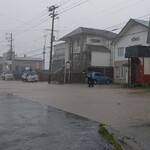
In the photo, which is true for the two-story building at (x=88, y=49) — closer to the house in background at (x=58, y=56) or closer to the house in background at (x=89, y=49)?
the house in background at (x=89, y=49)

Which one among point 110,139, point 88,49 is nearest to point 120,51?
point 88,49

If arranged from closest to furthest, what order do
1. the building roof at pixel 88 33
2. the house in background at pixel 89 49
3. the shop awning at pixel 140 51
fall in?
the shop awning at pixel 140 51 → the house in background at pixel 89 49 → the building roof at pixel 88 33

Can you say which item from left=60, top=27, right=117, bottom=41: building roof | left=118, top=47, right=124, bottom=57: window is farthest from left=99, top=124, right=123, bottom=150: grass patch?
left=60, top=27, right=117, bottom=41: building roof

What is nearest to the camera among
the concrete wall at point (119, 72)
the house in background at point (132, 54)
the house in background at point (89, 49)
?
the house in background at point (132, 54)

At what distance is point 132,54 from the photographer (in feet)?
132

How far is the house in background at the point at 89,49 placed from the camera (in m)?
61.0

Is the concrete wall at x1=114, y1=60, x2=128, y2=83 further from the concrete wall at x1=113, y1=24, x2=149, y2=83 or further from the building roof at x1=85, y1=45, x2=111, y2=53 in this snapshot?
the building roof at x1=85, y1=45, x2=111, y2=53

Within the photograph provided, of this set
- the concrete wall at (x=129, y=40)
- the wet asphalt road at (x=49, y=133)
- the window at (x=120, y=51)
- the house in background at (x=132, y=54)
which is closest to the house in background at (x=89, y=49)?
the concrete wall at (x=129, y=40)

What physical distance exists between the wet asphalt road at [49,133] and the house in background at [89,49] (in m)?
45.0

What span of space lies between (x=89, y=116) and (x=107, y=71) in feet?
153

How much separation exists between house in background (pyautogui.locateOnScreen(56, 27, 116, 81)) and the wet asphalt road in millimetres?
45041

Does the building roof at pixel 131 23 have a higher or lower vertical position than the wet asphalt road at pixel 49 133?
higher

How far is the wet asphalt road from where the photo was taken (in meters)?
8.47

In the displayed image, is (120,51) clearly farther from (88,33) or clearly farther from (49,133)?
(49,133)
